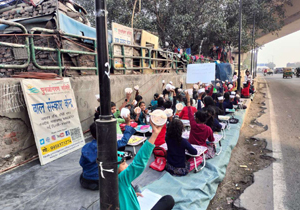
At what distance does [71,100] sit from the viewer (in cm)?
482

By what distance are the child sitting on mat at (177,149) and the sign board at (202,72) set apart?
→ 6.26 meters

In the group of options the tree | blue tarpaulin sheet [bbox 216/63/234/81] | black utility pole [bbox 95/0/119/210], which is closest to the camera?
black utility pole [bbox 95/0/119/210]

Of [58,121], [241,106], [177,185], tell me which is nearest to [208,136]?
[177,185]

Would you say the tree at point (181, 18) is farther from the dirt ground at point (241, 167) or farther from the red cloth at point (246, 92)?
the dirt ground at point (241, 167)

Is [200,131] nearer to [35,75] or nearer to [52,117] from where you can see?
[52,117]

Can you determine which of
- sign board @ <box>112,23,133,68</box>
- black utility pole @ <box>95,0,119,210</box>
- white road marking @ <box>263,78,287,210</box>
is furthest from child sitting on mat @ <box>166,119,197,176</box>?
sign board @ <box>112,23,133,68</box>

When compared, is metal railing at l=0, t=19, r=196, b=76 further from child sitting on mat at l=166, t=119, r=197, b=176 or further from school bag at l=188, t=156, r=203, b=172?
school bag at l=188, t=156, r=203, b=172

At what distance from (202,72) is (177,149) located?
668cm

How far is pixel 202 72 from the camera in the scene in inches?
368

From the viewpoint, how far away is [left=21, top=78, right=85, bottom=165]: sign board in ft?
12.8

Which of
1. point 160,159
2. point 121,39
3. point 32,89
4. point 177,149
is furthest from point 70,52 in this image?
point 177,149

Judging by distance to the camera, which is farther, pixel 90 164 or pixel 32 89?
pixel 32 89

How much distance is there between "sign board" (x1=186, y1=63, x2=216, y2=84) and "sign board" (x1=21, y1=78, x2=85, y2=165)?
6321 mm

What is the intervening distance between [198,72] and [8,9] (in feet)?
29.0
